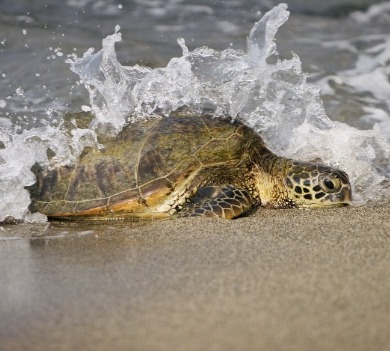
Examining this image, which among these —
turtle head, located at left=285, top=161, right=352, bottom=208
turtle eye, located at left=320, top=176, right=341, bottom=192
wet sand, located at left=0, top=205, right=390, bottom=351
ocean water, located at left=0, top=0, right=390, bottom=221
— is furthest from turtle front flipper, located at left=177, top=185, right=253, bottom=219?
ocean water, located at left=0, top=0, right=390, bottom=221

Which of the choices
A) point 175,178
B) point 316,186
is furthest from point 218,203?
point 316,186

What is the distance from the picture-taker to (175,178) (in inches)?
181

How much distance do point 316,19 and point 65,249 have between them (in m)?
6.76

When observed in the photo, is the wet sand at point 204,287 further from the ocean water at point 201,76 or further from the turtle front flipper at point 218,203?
the ocean water at point 201,76

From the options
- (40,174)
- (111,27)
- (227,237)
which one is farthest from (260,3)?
(227,237)

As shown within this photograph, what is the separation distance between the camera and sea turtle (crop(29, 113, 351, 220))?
457 centimetres

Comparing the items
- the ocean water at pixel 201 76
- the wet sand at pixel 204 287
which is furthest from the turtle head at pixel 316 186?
the wet sand at pixel 204 287

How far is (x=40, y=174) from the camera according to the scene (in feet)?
15.8

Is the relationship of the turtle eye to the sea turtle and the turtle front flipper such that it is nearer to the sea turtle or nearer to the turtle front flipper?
the sea turtle

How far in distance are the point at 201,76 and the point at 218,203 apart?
1.39 metres

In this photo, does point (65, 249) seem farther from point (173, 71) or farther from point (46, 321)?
point (173, 71)

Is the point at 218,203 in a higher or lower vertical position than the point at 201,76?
lower

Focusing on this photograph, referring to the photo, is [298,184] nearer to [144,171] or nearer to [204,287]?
[144,171]

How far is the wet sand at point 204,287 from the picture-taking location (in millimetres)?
2414
